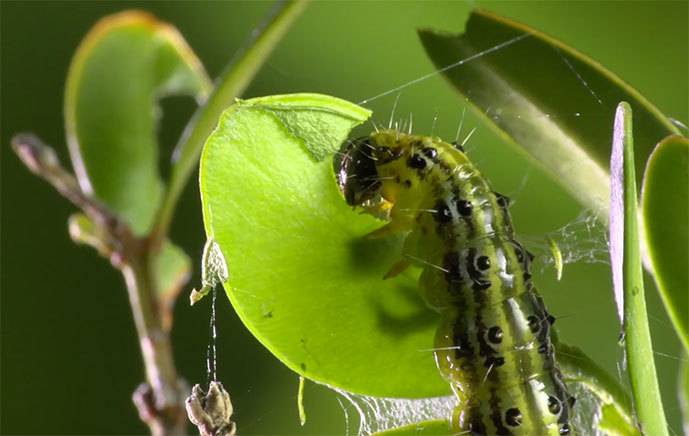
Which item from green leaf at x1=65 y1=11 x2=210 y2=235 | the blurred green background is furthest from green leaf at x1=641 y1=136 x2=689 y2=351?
the blurred green background

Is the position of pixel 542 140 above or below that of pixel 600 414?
above

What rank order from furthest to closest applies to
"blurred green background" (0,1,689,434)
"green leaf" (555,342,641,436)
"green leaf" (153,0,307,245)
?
"blurred green background" (0,1,689,434)
"green leaf" (153,0,307,245)
"green leaf" (555,342,641,436)

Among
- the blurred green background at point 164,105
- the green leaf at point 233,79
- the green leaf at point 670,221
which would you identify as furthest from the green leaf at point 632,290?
the blurred green background at point 164,105

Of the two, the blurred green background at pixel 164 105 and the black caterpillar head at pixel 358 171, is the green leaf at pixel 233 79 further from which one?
the blurred green background at pixel 164 105

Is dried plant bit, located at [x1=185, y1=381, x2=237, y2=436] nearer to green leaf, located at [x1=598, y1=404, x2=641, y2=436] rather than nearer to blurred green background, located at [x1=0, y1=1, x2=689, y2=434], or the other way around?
green leaf, located at [x1=598, y1=404, x2=641, y2=436]

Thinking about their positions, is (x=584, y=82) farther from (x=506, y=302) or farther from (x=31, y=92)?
(x=31, y=92)

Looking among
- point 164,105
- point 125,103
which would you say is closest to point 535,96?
point 125,103

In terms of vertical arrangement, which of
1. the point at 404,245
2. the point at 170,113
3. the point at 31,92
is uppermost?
the point at 31,92

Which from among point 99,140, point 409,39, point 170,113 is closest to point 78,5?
point 170,113
